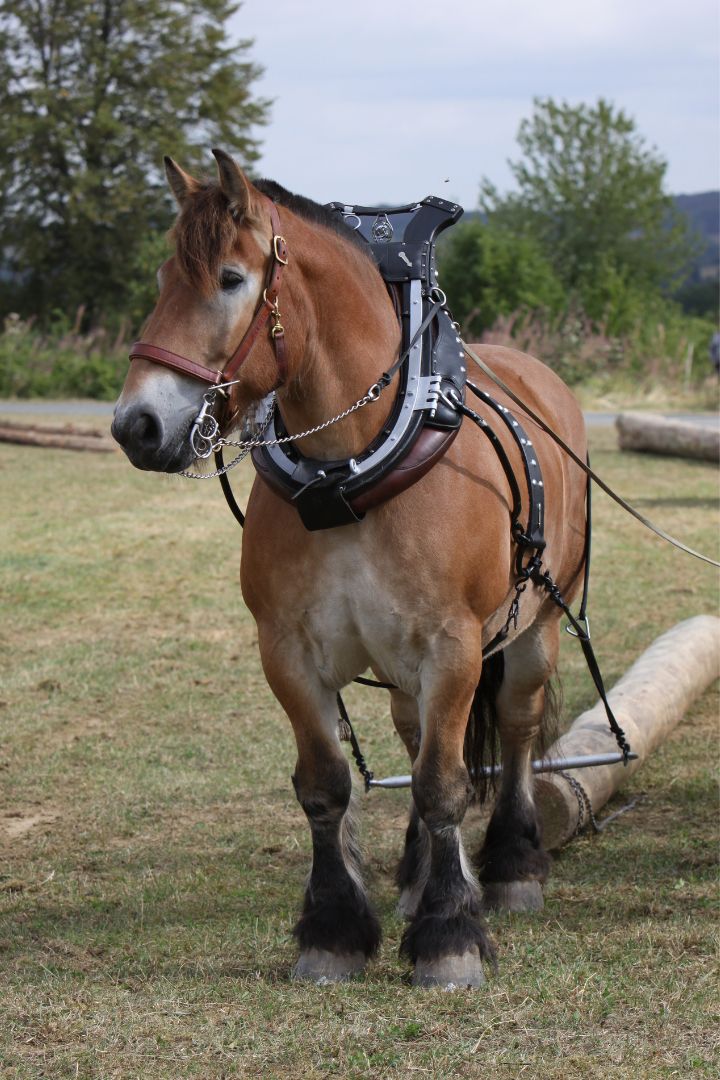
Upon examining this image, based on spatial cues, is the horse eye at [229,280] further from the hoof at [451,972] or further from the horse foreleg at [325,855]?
the hoof at [451,972]

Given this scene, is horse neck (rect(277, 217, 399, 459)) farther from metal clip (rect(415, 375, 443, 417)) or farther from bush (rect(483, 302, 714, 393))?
bush (rect(483, 302, 714, 393))

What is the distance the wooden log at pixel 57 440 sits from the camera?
586 inches

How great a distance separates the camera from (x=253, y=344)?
2.94 metres

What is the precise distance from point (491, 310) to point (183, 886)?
2136 centimetres

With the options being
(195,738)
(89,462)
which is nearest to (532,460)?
(195,738)

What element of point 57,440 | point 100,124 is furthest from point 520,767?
point 100,124

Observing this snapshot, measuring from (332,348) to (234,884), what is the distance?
6.65 ft

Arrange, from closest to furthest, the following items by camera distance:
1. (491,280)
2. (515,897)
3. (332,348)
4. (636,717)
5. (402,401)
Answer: (332,348) < (402,401) < (515,897) < (636,717) < (491,280)

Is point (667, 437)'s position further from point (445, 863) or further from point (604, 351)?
point (445, 863)

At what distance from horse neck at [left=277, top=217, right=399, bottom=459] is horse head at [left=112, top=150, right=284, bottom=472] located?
155mm

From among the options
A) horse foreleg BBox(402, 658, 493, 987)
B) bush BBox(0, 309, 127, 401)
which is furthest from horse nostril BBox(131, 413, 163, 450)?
bush BBox(0, 309, 127, 401)

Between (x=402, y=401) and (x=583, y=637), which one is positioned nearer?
(x=402, y=401)

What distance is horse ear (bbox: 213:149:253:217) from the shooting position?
9.17 feet

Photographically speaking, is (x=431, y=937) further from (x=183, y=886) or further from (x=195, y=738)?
(x=195, y=738)
